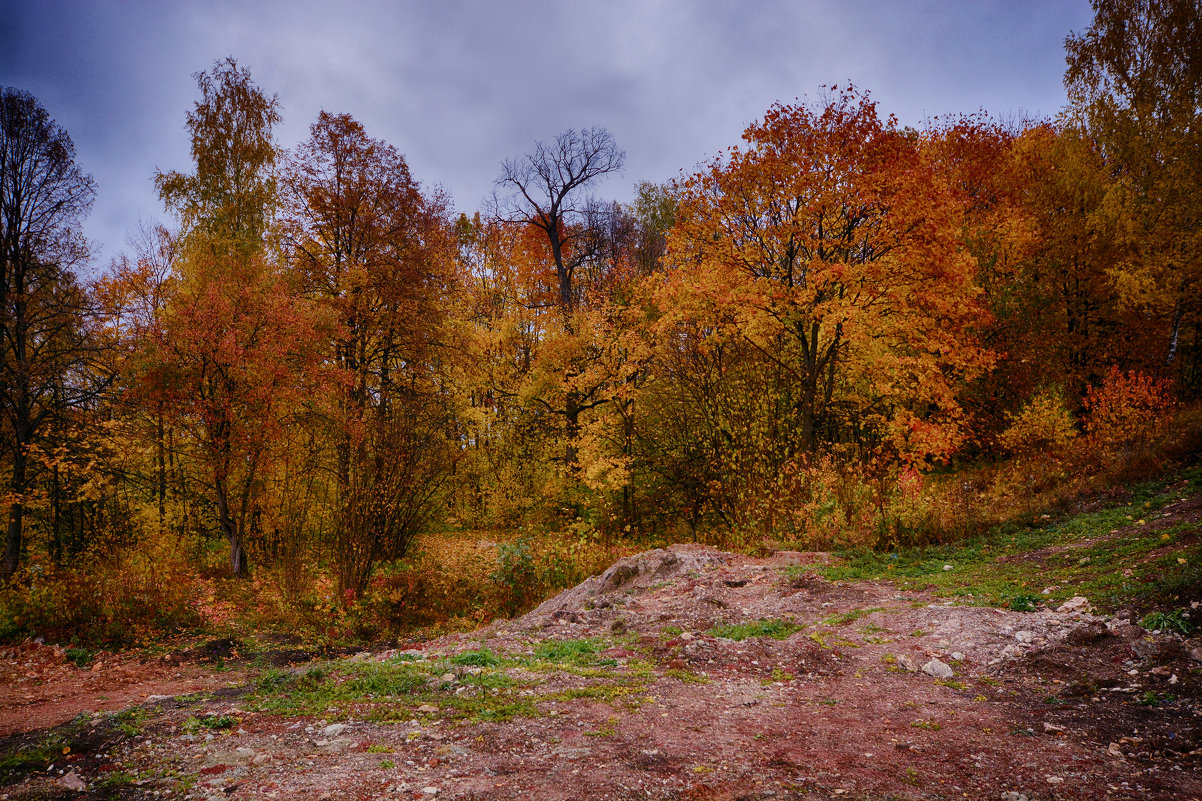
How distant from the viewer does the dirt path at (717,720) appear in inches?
141

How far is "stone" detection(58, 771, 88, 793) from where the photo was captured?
3.64 m

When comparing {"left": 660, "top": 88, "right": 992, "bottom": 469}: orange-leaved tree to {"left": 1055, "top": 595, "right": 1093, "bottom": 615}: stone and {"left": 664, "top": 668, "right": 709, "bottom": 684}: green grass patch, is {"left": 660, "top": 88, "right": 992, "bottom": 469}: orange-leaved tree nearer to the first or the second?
{"left": 1055, "top": 595, "right": 1093, "bottom": 615}: stone

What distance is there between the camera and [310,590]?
1101cm

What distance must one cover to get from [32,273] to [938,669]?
16847 millimetres

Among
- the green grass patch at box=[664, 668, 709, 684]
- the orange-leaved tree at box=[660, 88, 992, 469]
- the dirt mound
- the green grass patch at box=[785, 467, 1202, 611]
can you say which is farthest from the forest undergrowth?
the green grass patch at box=[664, 668, 709, 684]

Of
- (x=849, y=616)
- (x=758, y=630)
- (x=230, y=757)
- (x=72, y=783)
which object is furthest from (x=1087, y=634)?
(x=72, y=783)

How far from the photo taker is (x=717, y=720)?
4.66m

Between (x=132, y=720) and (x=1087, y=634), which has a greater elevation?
(x=132, y=720)

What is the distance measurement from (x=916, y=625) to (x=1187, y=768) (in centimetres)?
306

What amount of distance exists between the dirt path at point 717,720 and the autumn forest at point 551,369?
4.51 meters

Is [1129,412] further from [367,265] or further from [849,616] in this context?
[367,265]

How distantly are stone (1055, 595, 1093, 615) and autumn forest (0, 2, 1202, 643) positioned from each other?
3.99 metres

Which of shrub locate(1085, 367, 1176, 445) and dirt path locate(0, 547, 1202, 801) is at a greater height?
shrub locate(1085, 367, 1176, 445)

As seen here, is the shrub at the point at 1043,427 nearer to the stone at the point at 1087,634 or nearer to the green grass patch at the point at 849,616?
the green grass patch at the point at 849,616
